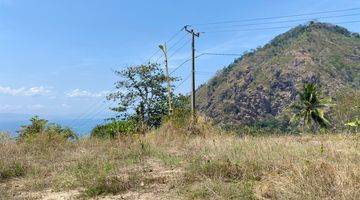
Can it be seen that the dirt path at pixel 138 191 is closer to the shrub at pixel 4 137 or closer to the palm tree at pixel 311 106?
the shrub at pixel 4 137

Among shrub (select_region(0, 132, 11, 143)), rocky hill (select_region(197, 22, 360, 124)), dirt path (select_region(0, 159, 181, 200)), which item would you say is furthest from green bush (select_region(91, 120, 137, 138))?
rocky hill (select_region(197, 22, 360, 124))

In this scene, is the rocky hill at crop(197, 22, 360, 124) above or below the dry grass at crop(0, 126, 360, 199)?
above

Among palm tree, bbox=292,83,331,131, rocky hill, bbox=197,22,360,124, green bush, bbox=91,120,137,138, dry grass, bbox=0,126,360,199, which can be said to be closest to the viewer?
dry grass, bbox=0,126,360,199

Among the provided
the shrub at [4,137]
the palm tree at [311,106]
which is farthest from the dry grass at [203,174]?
the palm tree at [311,106]

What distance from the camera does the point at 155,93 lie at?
5303 centimetres

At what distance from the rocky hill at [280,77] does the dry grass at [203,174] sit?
4744 inches

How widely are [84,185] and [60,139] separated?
34.4ft

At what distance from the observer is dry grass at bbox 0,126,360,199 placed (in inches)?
259

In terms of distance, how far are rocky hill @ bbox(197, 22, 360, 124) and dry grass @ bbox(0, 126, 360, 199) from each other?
120506mm

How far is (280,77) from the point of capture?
159875mm

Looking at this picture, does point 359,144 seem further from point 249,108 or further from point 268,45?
point 268,45

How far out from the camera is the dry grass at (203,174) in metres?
6.57

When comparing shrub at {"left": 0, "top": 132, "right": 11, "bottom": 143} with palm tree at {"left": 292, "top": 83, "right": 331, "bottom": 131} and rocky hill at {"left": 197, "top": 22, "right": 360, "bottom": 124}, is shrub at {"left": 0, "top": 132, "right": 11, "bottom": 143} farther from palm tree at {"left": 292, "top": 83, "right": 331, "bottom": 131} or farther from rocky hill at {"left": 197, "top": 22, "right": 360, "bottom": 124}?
rocky hill at {"left": 197, "top": 22, "right": 360, "bottom": 124}

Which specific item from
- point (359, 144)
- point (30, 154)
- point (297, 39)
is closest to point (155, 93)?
point (30, 154)
